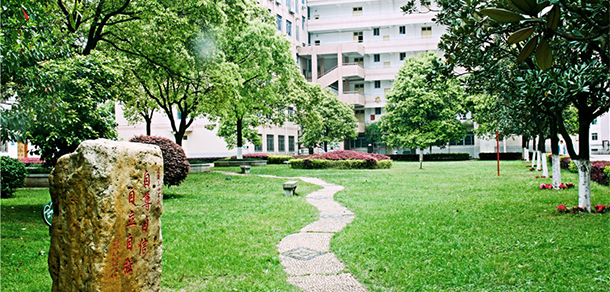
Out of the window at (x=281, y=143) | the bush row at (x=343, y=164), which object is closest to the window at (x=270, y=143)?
the window at (x=281, y=143)

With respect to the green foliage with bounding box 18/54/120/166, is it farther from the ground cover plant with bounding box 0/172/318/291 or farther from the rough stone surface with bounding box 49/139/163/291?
the rough stone surface with bounding box 49/139/163/291

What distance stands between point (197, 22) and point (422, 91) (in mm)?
25875

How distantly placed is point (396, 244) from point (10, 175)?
38.1 feet

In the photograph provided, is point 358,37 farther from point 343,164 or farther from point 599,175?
point 599,175

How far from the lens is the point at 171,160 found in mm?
12109

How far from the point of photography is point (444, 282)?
484 centimetres

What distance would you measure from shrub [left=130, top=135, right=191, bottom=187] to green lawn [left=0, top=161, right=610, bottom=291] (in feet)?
2.94

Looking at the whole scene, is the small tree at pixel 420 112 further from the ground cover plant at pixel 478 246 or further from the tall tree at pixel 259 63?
the ground cover plant at pixel 478 246

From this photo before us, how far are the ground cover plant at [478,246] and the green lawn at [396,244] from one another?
0.05ft

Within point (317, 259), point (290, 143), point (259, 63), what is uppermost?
point (259, 63)

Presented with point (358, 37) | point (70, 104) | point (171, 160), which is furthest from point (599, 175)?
point (358, 37)

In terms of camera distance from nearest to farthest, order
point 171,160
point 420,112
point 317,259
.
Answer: point 317,259, point 171,160, point 420,112

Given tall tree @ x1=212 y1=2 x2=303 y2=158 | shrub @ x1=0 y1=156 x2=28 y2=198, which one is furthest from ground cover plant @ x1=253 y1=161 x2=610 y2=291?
tall tree @ x1=212 y1=2 x2=303 y2=158

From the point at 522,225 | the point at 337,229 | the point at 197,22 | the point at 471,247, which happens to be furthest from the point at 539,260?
the point at 197,22
